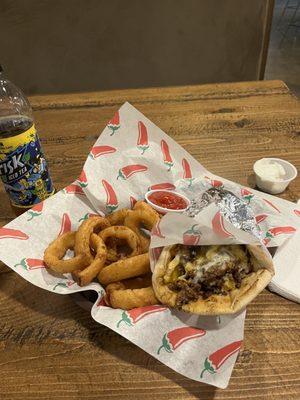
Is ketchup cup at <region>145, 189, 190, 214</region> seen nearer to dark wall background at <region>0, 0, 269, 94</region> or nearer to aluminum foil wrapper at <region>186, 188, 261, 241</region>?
aluminum foil wrapper at <region>186, 188, 261, 241</region>

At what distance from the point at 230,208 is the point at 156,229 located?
0.24m

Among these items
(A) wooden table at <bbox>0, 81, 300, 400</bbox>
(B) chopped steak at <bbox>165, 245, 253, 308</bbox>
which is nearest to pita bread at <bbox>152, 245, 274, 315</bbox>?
(B) chopped steak at <bbox>165, 245, 253, 308</bbox>

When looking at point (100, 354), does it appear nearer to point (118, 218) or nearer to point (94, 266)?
point (94, 266)

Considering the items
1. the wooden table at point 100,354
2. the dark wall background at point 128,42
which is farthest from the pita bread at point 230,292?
the dark wall background at point 128,42

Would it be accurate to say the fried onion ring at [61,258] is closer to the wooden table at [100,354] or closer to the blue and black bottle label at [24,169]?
the wooden table at [100,354]

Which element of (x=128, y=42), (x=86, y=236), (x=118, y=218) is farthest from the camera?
(x=128, y=42)

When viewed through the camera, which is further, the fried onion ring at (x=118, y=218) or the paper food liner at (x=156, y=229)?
the fried onion ring at (x=118, y=218)

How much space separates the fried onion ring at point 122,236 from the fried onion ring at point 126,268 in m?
0.07

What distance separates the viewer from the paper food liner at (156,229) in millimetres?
832

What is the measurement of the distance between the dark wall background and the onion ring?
211cm

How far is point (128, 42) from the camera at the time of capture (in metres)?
2.81

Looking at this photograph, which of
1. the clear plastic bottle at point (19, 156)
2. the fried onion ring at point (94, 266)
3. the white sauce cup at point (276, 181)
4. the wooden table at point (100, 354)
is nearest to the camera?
the wooden table at point (100, 354)

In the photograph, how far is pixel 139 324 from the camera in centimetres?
86

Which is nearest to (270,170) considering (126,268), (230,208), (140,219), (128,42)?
(230,208)
